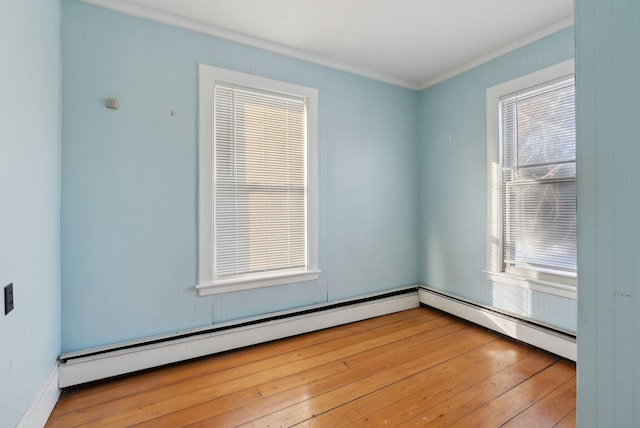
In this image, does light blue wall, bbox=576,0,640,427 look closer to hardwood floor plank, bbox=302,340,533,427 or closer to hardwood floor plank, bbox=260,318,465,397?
hardwood floor plank, bbox=302,340,533,427

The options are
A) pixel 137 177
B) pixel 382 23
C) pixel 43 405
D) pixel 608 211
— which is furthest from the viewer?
pixel 382 23

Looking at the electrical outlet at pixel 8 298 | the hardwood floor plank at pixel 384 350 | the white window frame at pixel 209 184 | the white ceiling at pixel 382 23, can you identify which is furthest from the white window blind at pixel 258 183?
the electrical outlet at pixel 8 298

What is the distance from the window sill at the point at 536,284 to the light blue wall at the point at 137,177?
1.71 meters

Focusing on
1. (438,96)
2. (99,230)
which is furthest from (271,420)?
(438,96)

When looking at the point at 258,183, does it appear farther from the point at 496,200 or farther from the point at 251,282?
the point at 496,200

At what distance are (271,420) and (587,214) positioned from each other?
1.84 m

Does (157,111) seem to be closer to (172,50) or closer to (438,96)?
(172,50)

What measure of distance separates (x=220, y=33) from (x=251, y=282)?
2.16 metres

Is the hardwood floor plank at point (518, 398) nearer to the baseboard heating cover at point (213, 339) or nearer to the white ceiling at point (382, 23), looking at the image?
the baseboard heating cover at point (213, 339)

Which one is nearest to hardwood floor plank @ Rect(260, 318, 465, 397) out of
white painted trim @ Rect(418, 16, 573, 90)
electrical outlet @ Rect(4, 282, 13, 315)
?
electrical outlet @ Rect(4, 282, 13, 315)

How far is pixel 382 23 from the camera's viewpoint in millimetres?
2482

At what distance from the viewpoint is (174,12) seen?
2.32 meters

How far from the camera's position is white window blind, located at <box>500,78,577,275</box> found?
2.43 m

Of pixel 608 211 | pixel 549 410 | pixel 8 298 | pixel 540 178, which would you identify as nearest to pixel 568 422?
pixel 549 410
